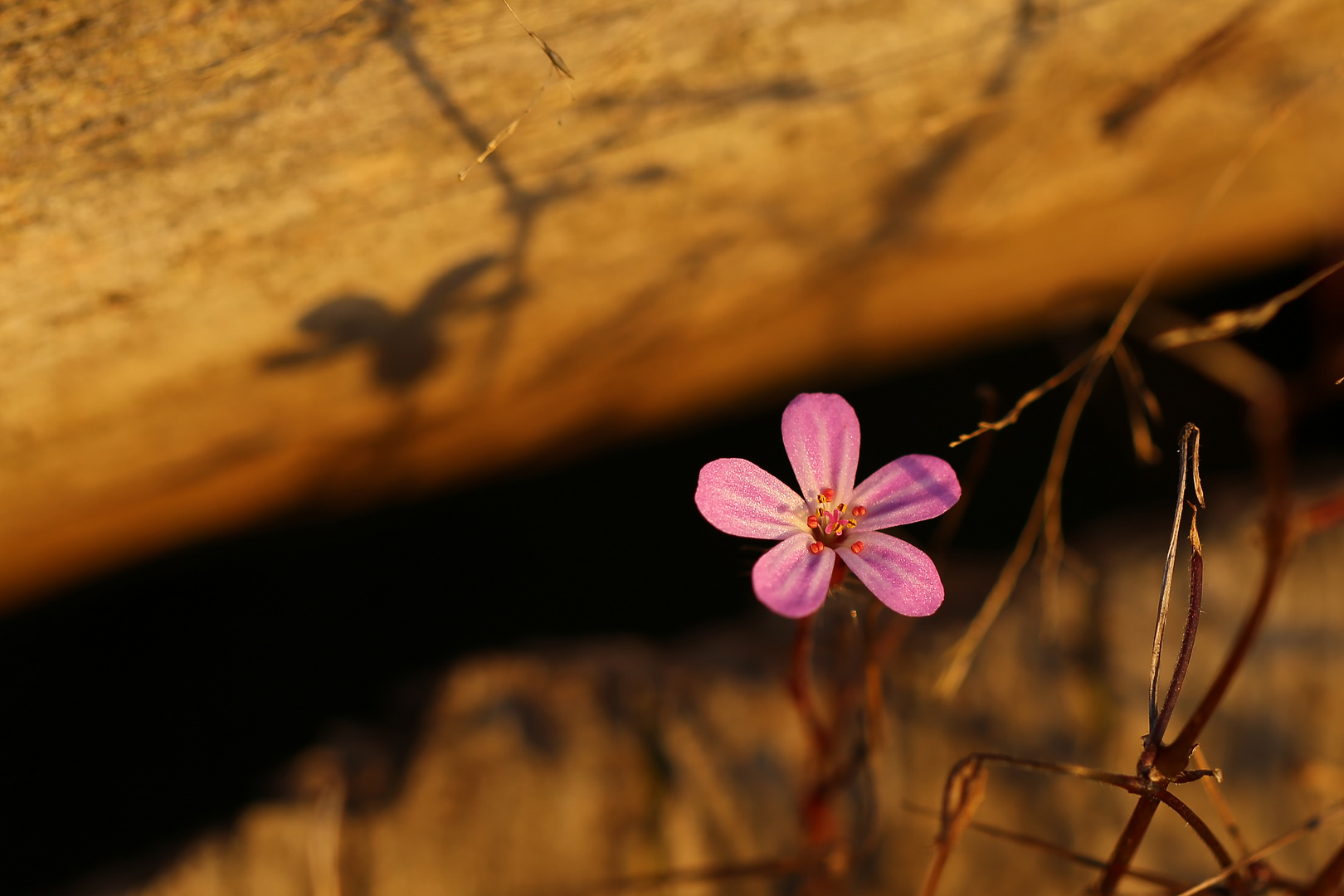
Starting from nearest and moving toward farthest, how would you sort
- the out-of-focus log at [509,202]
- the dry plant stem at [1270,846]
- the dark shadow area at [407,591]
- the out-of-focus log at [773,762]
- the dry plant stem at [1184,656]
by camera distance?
the dry plant stem at [1184,656], the dry plant stem at [1270,846], the out-of-focus log at [509,202], the out-of-focus log at [773,762], the dark shadow area at [407,591]

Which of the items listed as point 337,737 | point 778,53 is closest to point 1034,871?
point 337,737

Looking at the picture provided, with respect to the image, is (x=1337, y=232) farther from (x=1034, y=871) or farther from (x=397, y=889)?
(x=397, y=889)

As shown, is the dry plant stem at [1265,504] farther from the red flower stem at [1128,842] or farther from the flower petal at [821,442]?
the flower petal at [821,442]

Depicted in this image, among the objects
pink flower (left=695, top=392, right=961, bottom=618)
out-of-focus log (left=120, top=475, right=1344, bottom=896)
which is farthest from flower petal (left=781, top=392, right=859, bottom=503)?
out-of-focus log (left=120, top=475, right=1344, bottom=896)

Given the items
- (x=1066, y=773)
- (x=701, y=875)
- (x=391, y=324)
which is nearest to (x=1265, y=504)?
(x=1066, y=773)

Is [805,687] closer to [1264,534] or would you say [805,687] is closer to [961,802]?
[961,802]

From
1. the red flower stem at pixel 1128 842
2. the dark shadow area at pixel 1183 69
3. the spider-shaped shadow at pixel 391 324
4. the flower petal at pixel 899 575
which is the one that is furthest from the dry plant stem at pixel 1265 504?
the spider-shaped shadow at pixel 391 324
